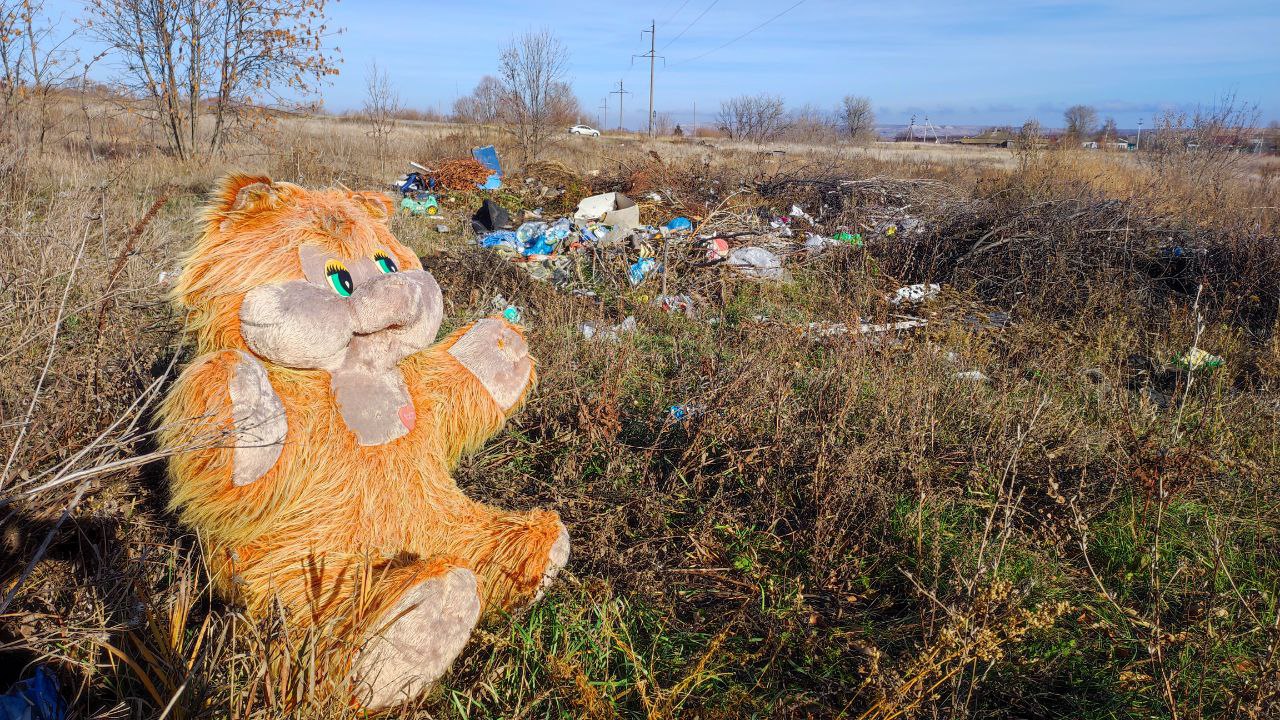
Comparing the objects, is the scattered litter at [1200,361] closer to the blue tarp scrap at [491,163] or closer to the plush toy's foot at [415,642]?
the plush toy's foot at [415,642]

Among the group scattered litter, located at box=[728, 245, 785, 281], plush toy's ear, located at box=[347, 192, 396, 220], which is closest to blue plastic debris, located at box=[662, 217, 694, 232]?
scattered litter, located at box=[728, 245, 785, 281]

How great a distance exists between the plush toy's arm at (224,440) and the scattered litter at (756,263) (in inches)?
206

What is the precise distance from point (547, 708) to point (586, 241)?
5630 millimetres

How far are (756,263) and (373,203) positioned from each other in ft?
16.2

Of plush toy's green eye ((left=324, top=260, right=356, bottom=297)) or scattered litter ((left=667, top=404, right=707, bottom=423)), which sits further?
scattered litter ((left=667, top=404, right=707, bottom=423))

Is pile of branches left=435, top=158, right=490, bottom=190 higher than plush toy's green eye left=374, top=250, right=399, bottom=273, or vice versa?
pile of branches left=435, top=158, right=490, bottom=190

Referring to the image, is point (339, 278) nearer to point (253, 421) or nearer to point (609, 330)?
point (253, 421)

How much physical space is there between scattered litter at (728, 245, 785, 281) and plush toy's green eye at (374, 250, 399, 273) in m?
4.68

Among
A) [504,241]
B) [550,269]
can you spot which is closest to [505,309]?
[550,269]

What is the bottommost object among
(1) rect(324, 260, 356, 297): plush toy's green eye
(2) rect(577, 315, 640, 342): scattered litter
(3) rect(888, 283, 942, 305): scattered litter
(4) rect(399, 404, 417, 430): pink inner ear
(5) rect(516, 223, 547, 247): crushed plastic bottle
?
(2) rect(577, 315, 640, 342): scattered litter

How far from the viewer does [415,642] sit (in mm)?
1666

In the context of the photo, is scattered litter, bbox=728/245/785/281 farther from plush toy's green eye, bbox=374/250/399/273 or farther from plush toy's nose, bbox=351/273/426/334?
plush toy's nose, bbox=351/273/426/334

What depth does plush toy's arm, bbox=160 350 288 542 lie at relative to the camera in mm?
1666

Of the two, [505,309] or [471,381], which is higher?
[471,381]
